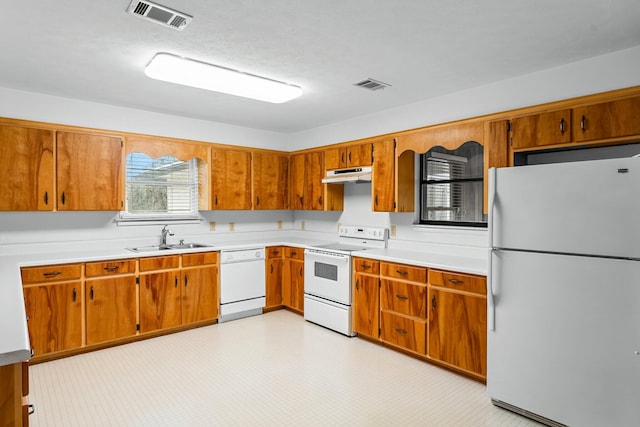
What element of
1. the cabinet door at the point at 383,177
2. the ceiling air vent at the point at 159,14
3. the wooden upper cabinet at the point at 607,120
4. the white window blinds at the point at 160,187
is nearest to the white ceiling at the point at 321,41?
the ceiling air vent at the point at 159,14

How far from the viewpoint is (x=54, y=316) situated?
3.48 meters

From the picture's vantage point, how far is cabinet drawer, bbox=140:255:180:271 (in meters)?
3.99

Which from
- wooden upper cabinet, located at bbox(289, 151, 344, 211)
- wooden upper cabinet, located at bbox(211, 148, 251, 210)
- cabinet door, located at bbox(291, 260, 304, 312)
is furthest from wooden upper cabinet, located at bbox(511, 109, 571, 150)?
wooden upper cabinet, located at bbox(211, 148, 251, 210)

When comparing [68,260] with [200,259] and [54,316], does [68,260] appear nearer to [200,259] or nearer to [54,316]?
[54,316]

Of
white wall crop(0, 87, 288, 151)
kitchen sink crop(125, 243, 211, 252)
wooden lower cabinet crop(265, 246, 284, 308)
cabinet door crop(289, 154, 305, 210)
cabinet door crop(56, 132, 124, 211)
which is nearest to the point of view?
white wall crop(0, 87, 288, 151)

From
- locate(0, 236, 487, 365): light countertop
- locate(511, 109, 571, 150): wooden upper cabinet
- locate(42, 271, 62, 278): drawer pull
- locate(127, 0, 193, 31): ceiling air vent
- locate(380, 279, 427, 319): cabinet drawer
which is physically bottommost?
locate(380, 279, 427, 319): cabinet drawer

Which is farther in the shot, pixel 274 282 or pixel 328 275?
pixel 274 282

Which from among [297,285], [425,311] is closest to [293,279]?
[297,285]

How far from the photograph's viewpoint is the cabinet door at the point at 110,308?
368 centimetres

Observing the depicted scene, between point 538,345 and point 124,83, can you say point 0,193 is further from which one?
point 538,345

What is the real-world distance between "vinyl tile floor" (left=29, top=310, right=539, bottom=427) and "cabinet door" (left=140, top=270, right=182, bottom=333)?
0.20 m

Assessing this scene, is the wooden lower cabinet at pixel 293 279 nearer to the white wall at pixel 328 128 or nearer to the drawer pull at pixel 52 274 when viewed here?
the white wall at pixel 328 128

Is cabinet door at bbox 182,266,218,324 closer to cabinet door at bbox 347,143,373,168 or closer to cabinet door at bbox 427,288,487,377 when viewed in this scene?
cabinet door at bbox 347,143,373,168

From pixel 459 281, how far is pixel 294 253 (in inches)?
92.8
